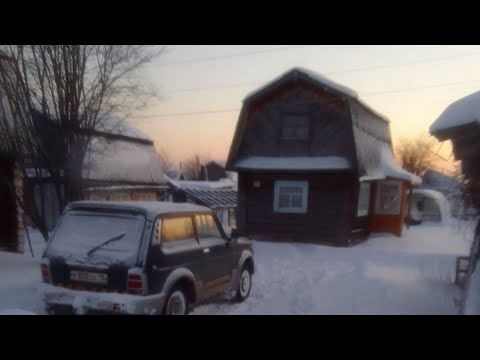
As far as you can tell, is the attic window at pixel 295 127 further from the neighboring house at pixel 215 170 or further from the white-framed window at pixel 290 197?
the neighboring house at pixel 215 170

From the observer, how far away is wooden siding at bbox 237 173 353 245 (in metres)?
14.0

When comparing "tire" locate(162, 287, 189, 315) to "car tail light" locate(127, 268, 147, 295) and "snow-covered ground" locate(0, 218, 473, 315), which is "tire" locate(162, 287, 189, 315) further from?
"snow-covered ground" locate(0, 218, 473, 315)

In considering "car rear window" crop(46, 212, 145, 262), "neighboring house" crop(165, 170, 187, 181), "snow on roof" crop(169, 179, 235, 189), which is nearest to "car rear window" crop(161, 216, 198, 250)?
"car rear window" crop(46, 212, 145, 262)

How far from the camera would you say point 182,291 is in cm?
562

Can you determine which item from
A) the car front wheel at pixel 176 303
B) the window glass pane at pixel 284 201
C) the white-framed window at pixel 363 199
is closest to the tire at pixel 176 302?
the car front wheel at pixel 176 303

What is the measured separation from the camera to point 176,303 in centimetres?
545

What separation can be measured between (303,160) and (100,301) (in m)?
10.8

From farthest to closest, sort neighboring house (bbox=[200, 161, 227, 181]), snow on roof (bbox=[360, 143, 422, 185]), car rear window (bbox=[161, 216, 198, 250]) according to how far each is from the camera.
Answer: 1. neighboring house (bbox=[200, 161, 227, 181])
2. snow on roof (bbox=[360, 143, 422, 185])
3. car rear window (bbox=[161, 216, 198, 250])

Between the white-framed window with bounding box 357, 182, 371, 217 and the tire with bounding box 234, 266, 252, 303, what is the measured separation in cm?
883

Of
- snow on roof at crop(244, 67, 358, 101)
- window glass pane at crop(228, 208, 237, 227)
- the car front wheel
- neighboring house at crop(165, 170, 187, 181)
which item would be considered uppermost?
snow on roof at crop(244, 67, 358, 101)

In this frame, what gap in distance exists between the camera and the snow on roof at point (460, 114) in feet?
21.0

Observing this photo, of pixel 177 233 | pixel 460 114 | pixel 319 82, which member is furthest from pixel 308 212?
pixel 177 233

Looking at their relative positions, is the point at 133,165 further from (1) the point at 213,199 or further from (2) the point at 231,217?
(2) the point at 231,217
